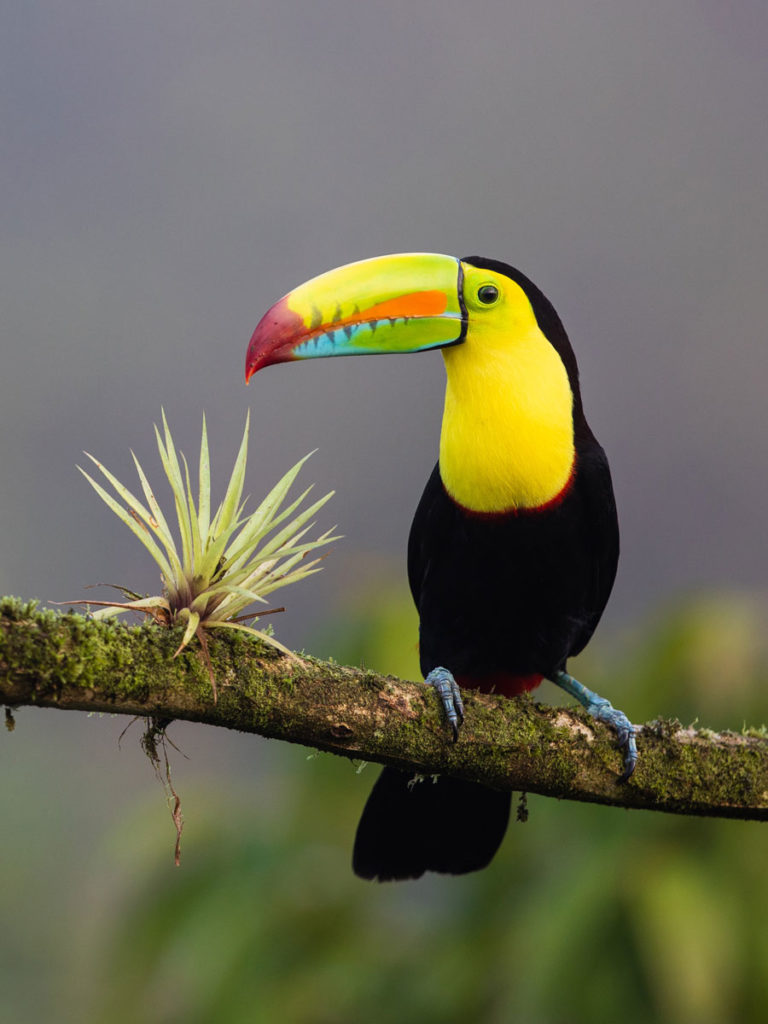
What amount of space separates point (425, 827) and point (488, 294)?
1362mm

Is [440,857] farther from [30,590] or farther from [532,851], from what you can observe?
[30,590]

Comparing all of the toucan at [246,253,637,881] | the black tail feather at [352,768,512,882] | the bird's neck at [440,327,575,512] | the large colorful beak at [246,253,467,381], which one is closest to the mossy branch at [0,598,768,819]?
the toucan at [246,253,637,881]

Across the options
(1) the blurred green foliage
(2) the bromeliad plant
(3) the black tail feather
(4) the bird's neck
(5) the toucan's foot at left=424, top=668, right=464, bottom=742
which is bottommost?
(1) the blurred green foliage

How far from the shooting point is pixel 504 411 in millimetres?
2934

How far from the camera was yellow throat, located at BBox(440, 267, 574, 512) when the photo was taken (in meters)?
2.94

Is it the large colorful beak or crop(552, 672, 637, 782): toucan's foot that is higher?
the large colorful beak

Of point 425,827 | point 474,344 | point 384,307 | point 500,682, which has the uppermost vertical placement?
point 384,307

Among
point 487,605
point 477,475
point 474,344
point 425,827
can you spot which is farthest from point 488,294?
point 425,827

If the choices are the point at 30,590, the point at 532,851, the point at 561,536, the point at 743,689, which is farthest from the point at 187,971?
the point at 30,590

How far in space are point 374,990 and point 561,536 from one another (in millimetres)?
2520

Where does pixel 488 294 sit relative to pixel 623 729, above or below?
above

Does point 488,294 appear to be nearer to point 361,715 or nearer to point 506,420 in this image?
point 506,420

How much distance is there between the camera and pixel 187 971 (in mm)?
4750

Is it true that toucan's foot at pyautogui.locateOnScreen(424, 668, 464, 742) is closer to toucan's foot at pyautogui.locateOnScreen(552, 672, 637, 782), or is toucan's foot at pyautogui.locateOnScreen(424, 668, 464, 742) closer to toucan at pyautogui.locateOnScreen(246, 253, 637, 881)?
toucan's foot at pyautogui.locateOnScreen(552, 672, 637, 782)
